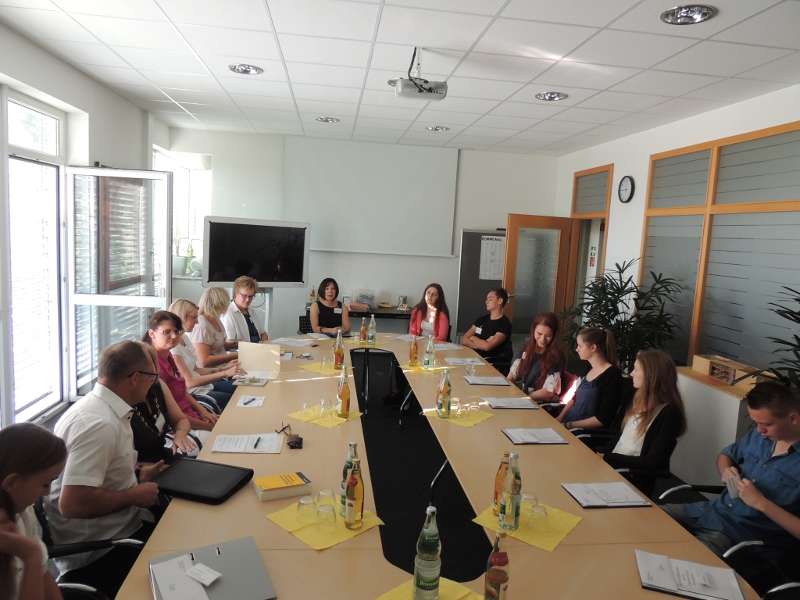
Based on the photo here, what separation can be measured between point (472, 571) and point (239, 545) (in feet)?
5.12

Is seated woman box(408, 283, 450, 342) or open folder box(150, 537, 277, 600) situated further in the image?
seated woman box(408, 283, 450, 342)

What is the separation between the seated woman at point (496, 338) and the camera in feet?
16.3

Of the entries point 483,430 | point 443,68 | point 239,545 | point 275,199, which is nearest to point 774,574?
point 483,430

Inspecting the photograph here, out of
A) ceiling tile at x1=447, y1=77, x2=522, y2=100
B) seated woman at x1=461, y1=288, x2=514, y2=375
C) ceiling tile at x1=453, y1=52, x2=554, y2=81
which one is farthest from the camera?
seated woman at x1=461, y1=288, x2=514, y2=375

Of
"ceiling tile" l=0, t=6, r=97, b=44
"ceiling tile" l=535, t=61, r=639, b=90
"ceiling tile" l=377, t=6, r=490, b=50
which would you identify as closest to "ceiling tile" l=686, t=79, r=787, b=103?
"ceiling tile" l=535, t=61, r=639, b=90

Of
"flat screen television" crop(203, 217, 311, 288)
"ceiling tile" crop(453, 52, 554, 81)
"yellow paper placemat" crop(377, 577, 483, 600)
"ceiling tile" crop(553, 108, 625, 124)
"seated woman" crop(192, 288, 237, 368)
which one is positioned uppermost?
"ceiling tile" crop(553, 108, 625, 124)

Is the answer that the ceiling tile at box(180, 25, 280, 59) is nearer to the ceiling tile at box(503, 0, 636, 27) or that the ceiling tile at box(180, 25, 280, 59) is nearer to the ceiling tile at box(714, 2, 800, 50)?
the ceiling tile at box(503, 0, 636, 27)

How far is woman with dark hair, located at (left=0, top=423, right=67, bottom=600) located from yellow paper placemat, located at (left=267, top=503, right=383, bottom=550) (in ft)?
2.08

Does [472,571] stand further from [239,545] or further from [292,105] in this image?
[292,105]

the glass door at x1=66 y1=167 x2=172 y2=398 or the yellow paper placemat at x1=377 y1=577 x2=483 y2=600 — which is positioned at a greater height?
the glass door at x1=66 y1=167 x2=172 y2=398

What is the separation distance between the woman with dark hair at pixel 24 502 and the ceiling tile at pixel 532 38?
9.28ft

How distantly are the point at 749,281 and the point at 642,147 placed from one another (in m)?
1.98

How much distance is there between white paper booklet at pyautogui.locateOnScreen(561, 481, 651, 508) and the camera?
6.53 feet

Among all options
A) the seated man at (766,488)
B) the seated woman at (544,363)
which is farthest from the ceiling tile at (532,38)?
the seated man at (766,488)
